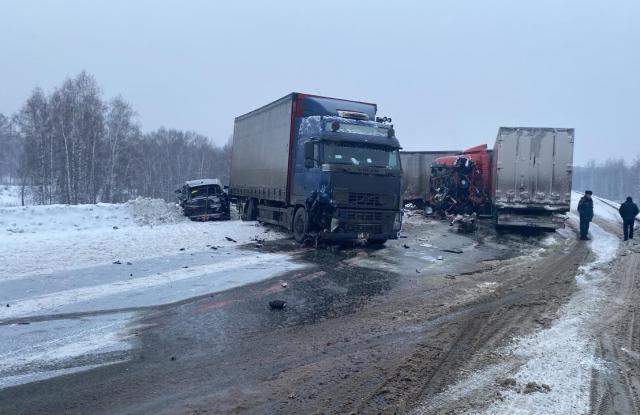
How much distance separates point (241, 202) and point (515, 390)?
55.7 feet

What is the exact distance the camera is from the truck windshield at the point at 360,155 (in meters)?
12.7

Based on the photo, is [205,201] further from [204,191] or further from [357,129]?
[357,129]

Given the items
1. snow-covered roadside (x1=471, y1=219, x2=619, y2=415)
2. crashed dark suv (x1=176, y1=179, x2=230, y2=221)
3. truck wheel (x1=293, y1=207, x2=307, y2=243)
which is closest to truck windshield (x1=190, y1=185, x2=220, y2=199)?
crashed dark suv (x1=176, y1=179, x2=230, y2=221)

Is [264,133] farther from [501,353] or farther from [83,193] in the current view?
[83,193]

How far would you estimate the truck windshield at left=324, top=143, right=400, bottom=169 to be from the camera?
1266cm

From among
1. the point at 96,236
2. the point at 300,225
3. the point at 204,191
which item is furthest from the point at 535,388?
the point at 204,191

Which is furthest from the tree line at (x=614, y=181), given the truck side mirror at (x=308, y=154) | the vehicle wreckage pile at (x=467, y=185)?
the truck side mirror at (x=308, y=154)

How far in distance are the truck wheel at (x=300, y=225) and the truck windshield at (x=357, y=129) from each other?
2489 millimetres

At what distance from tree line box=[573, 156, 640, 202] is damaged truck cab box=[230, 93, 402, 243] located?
3819 inches

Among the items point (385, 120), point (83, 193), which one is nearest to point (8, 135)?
point (83, 193)

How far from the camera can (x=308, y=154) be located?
1280 centimetres

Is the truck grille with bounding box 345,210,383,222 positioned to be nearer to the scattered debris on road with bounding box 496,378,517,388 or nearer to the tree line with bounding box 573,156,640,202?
the scattered debris on road with bounding box 496,378,517,388

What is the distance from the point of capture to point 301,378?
463cm

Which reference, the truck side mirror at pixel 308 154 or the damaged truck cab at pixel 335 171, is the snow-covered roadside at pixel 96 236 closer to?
the damaged truck cab at pixel 335 171
